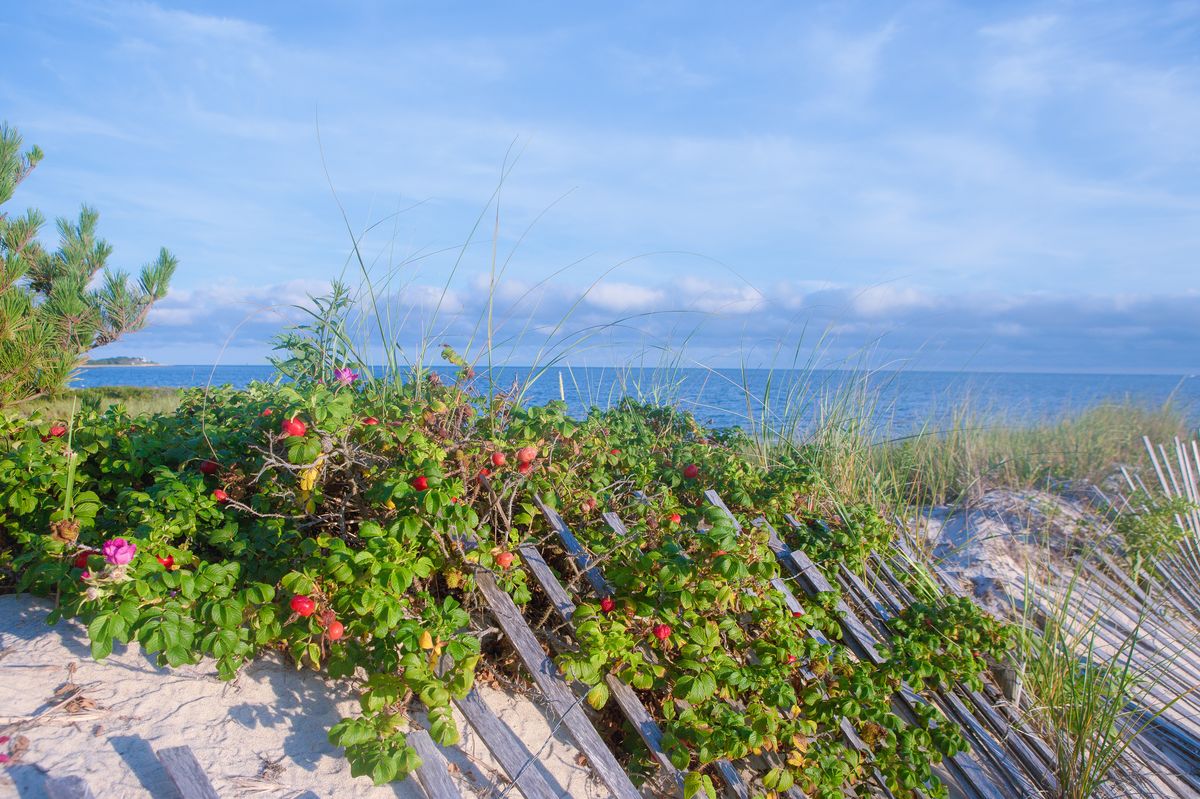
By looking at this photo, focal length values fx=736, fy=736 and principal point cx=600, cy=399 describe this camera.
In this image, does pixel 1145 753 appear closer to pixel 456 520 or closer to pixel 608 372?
pixel 456 520

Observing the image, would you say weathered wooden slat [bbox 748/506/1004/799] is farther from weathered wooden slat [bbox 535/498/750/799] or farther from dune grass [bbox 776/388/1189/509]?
dune grass [bbox 776/388/1189/509]

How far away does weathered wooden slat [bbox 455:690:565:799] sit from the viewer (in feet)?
6.14

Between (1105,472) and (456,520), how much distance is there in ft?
21.9

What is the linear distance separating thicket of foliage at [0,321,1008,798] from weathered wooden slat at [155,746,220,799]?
0.66ft

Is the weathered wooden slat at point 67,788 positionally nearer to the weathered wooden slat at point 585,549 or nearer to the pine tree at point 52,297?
the weathered wooden slat at point 585,549

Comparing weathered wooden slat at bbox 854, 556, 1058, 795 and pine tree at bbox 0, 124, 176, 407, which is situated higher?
pine tree at bbox 0, 124, 176, 407

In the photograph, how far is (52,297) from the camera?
815cm

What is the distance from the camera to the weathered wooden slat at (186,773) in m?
1.64

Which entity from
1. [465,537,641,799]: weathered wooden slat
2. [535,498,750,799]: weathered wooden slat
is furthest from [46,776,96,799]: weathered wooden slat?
[535,498,750,799]: weathered wooden slat

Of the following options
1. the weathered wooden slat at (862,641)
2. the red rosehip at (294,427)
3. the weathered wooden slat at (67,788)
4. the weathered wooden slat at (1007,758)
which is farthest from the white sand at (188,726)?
the weathered wooden slat at (1007,758)

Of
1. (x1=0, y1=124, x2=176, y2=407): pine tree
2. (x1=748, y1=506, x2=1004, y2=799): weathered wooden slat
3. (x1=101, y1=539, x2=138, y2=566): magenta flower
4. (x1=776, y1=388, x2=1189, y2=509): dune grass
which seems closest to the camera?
(x1=101, y1=539, x2=138, y2=566): magenta flower

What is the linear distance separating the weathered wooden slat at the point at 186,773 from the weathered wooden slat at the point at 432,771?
46 centimetres

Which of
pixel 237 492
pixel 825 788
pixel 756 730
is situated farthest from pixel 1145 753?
pixel 237 492

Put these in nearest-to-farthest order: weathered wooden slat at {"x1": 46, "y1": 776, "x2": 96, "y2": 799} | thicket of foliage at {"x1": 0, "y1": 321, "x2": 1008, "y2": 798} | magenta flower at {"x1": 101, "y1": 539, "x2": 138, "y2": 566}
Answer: weathered wooden slat at {"x1": 46, "y1": 776, "x2": 96, "y2": 799}, magenta flower at {"x1": 101, "y1": 539, "x2": 138, "y2": 566}, thicket of foliage at {"x1": 0, "y1": 321, "x2": 1008, "y2": 798}
